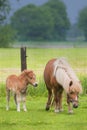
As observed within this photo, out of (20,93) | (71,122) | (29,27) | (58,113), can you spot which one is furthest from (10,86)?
(29,27)

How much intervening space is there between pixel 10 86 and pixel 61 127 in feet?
9.04

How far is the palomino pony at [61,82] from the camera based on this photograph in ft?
43.9

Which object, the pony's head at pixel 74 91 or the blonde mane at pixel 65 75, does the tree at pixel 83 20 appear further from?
the pony's head at pixel 74 91

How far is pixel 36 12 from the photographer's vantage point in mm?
108812

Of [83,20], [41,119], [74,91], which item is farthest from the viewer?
[83,20]

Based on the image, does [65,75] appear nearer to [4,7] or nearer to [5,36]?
[4,7]

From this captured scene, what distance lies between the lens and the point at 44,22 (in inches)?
4139

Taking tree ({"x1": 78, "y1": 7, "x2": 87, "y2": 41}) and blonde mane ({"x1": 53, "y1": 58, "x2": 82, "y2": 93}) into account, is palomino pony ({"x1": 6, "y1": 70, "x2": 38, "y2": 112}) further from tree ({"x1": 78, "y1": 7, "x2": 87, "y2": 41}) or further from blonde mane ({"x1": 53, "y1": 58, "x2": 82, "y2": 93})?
tree ({"x1": 78, "y1": 7, "x2": 87, "y2": 41})

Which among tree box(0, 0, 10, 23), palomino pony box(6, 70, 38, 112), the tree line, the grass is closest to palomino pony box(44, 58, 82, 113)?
the grass

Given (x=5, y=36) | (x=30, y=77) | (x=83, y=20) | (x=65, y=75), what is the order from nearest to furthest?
1. (x=65, y=75)
2. (x=30, y=77)
3. (x=5, y=36)
4. (x=83, y=20)

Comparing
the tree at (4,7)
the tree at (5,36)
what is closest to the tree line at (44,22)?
the tree at (5,36)

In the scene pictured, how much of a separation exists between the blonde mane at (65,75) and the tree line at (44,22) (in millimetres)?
80134

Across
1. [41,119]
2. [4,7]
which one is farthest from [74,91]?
[4,7]

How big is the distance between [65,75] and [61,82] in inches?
7.7
